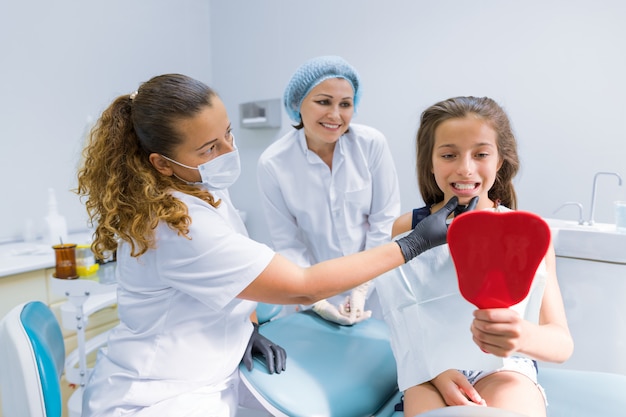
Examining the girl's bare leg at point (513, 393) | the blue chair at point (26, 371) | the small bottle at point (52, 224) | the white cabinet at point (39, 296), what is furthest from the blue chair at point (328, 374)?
the small bottle at point (52, 224)

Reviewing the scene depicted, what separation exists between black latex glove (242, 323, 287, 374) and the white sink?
36.1 inches

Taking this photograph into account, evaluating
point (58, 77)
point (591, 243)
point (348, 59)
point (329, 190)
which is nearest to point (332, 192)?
point (329, 190)

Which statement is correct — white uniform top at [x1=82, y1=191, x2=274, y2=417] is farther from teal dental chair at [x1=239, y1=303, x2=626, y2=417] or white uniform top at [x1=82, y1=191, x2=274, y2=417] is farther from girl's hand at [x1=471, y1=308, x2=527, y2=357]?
girl's hand at [x1=471, y1=308, x2=527, y2=357]

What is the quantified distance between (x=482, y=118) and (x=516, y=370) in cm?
59

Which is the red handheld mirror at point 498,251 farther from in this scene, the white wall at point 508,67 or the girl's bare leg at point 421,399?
the white wall at point 508,67

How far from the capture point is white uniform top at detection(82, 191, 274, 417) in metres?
0.92

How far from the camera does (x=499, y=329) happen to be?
0.62 meters

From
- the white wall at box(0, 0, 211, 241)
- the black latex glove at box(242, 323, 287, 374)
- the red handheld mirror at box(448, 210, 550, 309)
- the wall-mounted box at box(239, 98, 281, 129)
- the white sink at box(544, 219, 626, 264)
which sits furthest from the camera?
the wall-mounted box at box(239, 98, 281, 129)

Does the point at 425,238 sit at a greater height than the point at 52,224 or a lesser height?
greater

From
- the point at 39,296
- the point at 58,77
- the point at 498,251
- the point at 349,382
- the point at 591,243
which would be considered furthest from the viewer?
the point at 58,77

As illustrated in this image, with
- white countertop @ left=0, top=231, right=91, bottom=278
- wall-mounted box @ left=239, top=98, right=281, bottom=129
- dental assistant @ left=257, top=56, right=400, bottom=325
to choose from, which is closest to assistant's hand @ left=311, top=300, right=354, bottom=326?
dental assistant @ left=257, top=56, right=400, bottom=325

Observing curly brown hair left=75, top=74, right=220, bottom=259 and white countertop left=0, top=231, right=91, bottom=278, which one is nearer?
curly brown hair left=75, top=74, right=220, bottom=259

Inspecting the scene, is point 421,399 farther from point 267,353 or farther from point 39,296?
point 39,296

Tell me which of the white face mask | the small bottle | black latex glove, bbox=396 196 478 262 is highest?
the white face mask
